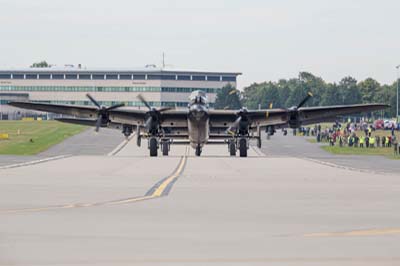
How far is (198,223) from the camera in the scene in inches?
680

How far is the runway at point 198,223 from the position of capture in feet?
41.2

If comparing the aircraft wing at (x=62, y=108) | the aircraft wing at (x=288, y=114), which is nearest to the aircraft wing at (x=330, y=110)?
the aircraft wing at (x=288, y=114)

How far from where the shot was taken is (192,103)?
62438 mm

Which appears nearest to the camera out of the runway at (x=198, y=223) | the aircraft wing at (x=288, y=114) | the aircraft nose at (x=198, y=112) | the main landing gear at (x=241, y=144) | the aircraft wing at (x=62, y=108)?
the runway at (x=198, y=223)

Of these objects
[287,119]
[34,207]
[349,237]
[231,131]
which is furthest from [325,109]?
[349,237]

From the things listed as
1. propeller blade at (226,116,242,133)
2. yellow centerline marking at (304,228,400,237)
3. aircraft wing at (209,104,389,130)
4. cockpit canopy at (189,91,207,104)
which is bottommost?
yellow centerline marking at (304,228,400,237)

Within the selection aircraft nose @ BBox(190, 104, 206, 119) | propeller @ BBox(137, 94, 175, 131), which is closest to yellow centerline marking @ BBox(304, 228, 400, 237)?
aircraft nose @ BBox(190, 104, 206, 119)

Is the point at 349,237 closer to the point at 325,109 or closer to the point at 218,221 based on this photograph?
the point at 218,221

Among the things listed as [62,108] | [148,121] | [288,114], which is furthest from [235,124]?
[62,108]

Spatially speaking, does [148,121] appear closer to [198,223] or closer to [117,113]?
[117,113]

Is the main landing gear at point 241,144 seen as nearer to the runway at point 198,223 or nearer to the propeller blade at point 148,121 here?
the propeller blade at point 148,121

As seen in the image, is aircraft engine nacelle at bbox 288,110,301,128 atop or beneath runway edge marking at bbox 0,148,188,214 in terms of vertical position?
atop

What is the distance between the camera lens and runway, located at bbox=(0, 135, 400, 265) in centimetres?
1255

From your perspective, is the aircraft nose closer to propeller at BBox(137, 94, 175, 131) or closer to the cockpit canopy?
the cockpit canopy
